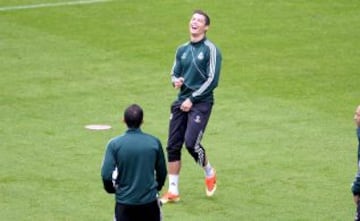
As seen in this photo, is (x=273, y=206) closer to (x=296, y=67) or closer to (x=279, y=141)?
(x=279, y=141)

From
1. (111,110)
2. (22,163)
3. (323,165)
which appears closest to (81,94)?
(111,110)

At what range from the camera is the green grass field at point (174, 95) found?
14.5 meters

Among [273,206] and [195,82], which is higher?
[195,82]

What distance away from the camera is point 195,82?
1441cm

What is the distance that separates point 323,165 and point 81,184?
3.49m

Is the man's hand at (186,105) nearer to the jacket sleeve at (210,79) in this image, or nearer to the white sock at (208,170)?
the jacket sleeve at (210,79)

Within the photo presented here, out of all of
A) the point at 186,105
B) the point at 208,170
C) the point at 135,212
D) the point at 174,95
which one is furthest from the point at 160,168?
the point at 174,95

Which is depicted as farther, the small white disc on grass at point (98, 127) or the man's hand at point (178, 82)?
the small white disc on grass at point (98, 127)

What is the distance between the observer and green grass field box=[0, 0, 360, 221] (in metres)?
14.5

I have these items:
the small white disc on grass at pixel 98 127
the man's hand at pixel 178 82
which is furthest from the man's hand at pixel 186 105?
the small white disc on grass at pixel 98 127

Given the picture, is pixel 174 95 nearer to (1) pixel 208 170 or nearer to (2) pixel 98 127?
(2) pixel 98 127

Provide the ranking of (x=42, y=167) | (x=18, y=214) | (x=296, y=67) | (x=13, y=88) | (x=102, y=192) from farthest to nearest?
(x=296, y=67)
(x=13, y=88)
(x=42, y=167)
(x=102, y=192)
(x=18, y=214)

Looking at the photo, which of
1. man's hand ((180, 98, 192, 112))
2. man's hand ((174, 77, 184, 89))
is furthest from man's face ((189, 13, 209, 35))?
man's hand ((180, 98, 192, 112))

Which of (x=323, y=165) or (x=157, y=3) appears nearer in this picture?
(x=323, y=165)
